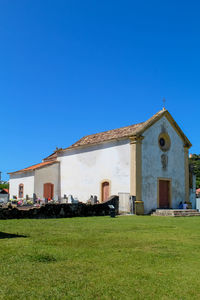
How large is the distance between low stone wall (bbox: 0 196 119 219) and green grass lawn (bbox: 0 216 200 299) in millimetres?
7368

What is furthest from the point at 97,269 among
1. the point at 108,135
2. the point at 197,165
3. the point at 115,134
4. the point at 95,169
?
the point at 197,165

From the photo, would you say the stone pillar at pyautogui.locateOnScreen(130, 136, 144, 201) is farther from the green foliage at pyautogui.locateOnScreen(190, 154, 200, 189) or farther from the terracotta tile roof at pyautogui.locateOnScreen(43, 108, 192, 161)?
the green foliage at pyautogui.locateOnScreen(190, 154, 200, 189)

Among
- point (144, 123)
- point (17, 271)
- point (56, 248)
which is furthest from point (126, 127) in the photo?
point (17, 271)

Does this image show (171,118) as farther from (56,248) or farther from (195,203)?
(56,248)

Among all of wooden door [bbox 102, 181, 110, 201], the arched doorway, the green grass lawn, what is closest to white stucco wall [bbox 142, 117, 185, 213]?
the arched doorway

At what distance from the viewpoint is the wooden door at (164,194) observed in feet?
81.3

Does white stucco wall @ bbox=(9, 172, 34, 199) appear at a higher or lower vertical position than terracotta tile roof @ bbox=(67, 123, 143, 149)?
lower

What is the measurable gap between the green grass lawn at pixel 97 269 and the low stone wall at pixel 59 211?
737cm

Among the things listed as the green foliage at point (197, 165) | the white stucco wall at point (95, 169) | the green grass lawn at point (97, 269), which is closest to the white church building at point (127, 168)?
the white stucco wall at point (95, 169)

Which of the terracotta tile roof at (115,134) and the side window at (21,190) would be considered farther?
the side window at (21,190)

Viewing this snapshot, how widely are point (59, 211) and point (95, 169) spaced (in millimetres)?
8649

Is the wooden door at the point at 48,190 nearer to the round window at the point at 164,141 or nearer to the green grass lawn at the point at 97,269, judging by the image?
the round window at the point at 164,141

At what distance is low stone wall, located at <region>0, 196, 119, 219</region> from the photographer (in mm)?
15600

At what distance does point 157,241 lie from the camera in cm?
876
